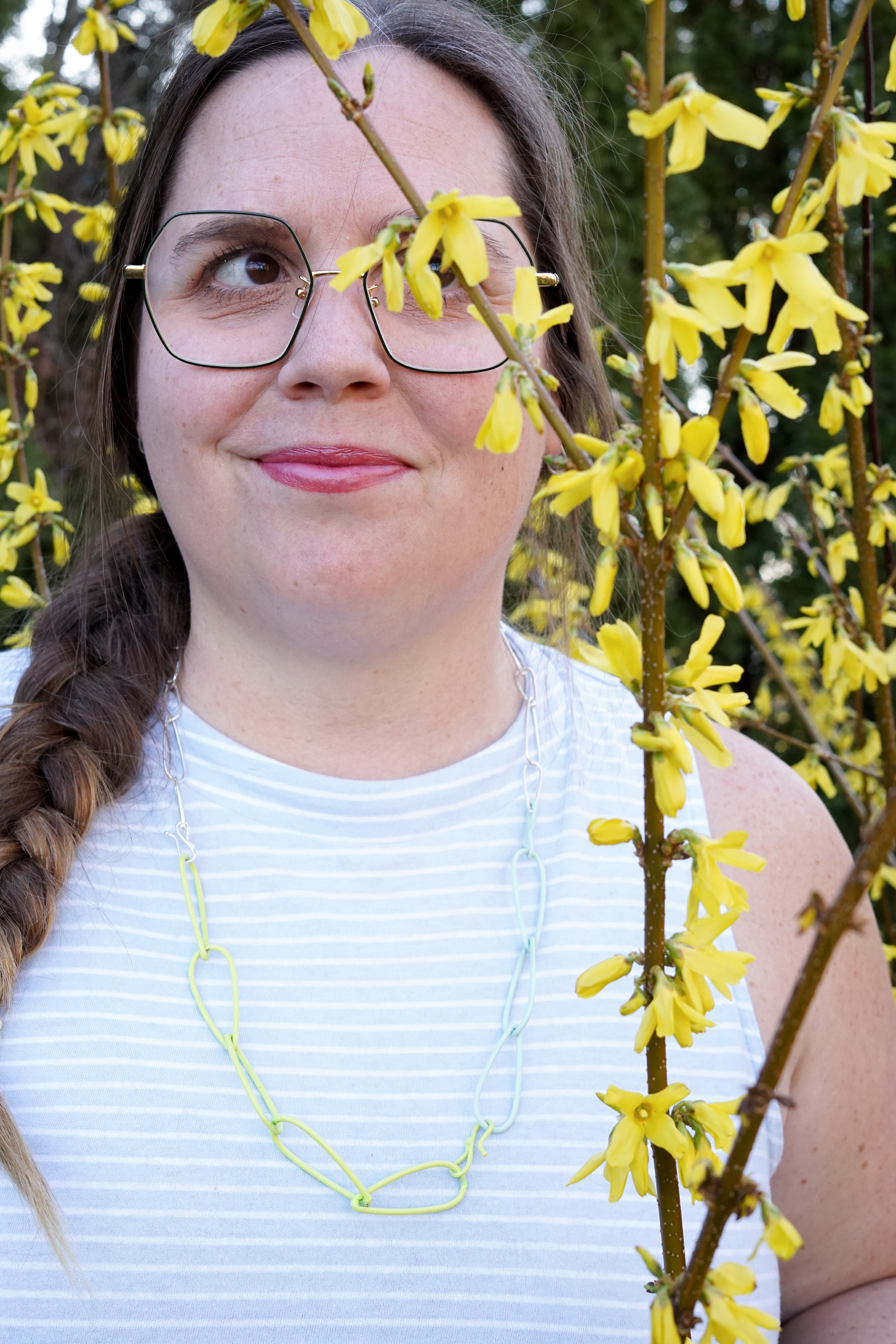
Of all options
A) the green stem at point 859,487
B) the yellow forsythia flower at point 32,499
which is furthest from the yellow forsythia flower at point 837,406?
the yellow forsythia flower at point 32,499

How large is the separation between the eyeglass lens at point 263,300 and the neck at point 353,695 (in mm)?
316

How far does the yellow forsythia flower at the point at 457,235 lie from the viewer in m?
0.57

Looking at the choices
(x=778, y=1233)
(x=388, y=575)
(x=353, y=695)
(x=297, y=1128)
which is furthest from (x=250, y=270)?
(x=778, y=1233)

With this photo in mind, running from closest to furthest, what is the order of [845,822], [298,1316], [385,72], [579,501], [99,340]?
1. [579,501]
2. [298,1316]
3. [385,72]
4. [99,340]
5. [845,822]

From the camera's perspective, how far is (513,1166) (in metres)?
1.23

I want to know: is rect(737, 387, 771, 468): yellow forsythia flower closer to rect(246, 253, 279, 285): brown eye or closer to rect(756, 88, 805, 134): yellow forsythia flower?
rect(756, 88, 805, 134): yellow forsythia flower

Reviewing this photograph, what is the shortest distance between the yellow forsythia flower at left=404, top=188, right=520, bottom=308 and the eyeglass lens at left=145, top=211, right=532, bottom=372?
0.56 meters

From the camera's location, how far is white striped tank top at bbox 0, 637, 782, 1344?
1163 mm

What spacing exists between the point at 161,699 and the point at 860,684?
981mm

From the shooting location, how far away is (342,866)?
4.52 feet

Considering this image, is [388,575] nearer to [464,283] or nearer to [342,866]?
[342,866]

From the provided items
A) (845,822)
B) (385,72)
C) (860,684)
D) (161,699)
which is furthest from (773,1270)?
(845,822)

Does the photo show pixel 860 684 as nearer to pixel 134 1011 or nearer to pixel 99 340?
pixel 134 1011

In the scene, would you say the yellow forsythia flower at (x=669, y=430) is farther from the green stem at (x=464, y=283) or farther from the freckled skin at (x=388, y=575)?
the freckled skin at (x=388, y=575)
